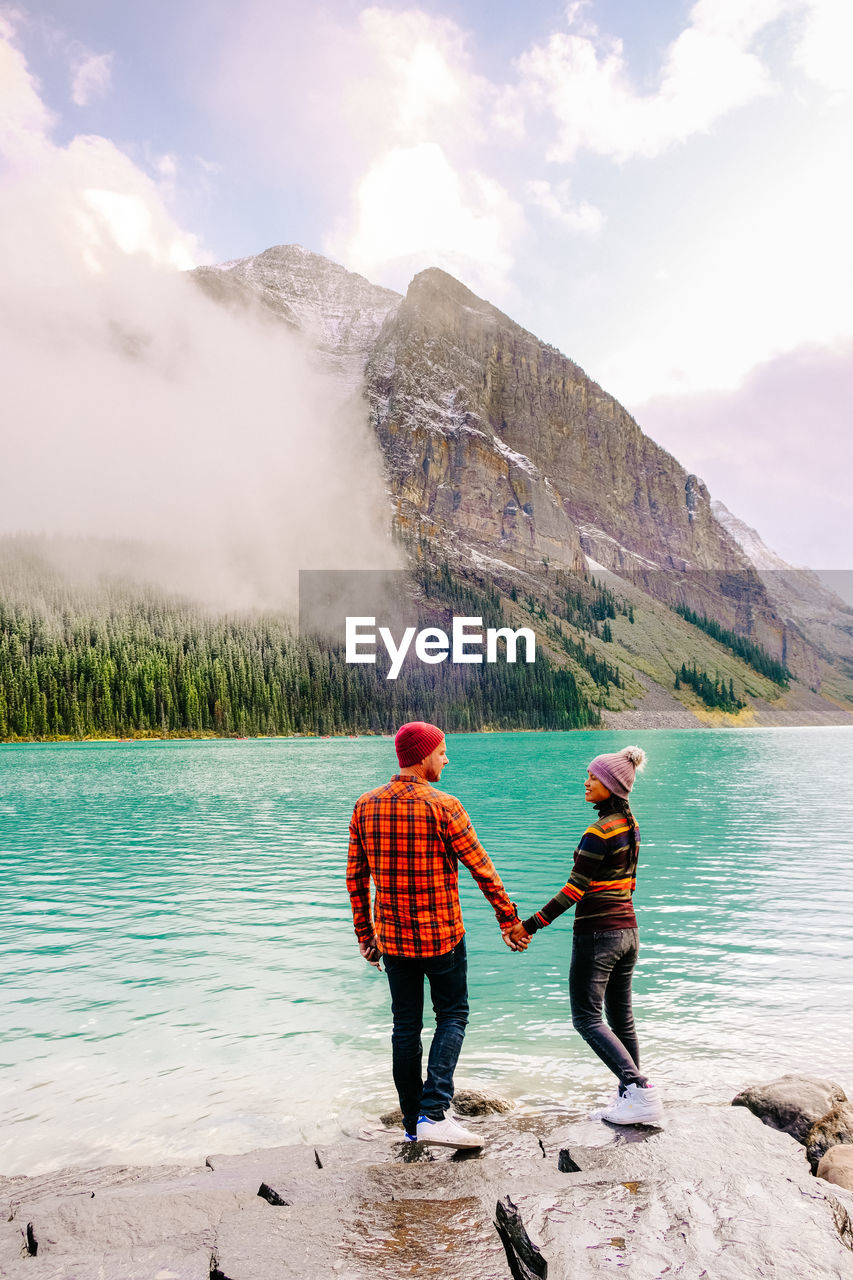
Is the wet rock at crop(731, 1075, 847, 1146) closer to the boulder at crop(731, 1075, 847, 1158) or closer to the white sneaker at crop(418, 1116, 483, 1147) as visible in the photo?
the boulder at crop(731, 1075, 847, 1158)

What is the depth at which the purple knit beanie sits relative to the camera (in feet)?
21.1

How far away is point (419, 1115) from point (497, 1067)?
11.4 ft

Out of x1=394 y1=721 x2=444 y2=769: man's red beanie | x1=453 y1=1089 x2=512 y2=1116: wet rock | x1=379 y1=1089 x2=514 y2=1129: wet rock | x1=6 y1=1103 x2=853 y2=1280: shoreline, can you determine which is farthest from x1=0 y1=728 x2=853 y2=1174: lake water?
x1=394 y1=721 x2=444 y2=769: man's red beanie

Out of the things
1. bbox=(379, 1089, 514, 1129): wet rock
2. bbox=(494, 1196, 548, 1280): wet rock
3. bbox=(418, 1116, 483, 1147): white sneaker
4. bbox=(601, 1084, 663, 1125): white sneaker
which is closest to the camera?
bbox=(494, 1196, 548, 1280): wet rock

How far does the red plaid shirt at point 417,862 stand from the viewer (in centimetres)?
594

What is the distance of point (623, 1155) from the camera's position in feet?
18.8

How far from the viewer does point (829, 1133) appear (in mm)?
6637

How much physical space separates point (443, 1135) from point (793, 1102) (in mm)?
3436

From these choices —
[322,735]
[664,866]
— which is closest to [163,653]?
[322,735]

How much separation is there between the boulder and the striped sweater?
2481mm

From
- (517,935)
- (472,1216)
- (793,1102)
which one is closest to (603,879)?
(517,935)

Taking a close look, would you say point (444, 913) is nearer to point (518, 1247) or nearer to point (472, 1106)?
point (518, 1247)

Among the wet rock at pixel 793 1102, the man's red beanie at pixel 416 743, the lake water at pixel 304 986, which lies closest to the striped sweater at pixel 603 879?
the man's red beanie at pixel 416 743

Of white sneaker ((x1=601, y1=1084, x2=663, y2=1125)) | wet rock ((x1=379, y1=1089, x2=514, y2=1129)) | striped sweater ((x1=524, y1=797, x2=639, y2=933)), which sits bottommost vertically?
wet rock ((x1=379, y1=1089, x2=514, y2=1129))
